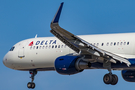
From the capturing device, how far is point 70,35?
22.5 metres

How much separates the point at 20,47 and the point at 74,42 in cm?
1036

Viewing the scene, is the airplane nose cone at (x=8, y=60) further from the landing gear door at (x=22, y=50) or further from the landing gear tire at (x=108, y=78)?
the landing gear tire at (x=108, y=78)

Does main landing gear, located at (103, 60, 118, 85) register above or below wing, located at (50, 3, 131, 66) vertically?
below

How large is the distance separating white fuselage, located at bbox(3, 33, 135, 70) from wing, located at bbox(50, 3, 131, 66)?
1.58 m

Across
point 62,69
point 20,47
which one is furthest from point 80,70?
point 20,47

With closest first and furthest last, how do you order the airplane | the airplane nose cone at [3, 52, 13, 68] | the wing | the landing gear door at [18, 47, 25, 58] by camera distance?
1. the wing
2. the airplane
3. the landing gear door at [18, 47, 25, 58]
4. the airplane nose cone at [3, 52, 13, 68]

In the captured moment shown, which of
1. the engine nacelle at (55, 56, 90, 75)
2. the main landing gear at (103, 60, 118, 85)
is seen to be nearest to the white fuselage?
the main landing gear at (103, 60, 118, 85)

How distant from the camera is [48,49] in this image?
99.4 feet

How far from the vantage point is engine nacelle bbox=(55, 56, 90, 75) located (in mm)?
26344

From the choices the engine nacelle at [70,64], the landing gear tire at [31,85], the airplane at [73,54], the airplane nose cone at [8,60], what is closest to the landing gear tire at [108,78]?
the airplane at [73,54]

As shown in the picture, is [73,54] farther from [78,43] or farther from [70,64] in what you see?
[78,43]

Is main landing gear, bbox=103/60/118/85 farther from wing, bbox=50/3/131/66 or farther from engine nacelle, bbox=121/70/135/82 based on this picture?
engine nacelle, bbox=121/70/135/82

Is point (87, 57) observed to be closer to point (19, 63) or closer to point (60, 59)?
point (60, 59)

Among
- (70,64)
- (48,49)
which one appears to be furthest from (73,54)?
(48,49)
